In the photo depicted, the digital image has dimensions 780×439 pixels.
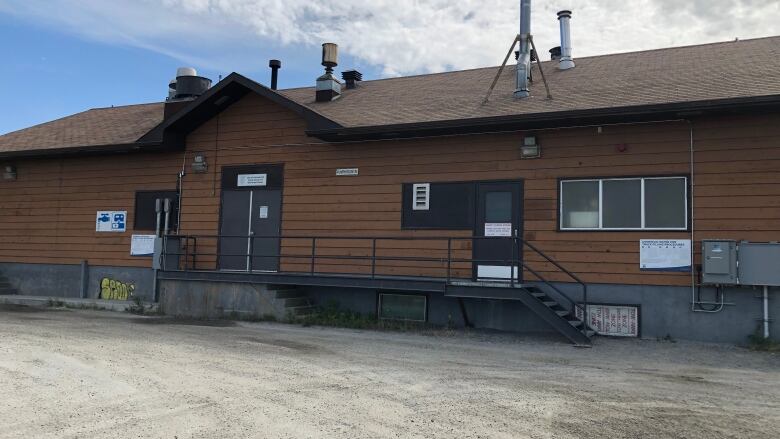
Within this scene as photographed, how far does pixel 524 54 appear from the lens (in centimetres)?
1302

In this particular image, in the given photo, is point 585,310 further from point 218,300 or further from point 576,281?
point 218,300

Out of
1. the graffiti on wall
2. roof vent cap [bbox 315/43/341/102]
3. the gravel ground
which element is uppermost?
roof vent cap [bbox 315/43/341/102]

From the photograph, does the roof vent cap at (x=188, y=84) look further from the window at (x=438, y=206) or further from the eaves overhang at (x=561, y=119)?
the window at (x=438, y=206)

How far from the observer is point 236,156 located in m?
14.4

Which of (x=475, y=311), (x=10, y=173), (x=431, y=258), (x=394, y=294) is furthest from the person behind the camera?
(x=10, y=173)

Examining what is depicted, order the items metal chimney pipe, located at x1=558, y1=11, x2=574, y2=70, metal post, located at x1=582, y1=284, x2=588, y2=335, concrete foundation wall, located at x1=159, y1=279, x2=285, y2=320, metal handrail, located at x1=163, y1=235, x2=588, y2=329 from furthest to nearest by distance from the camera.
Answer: metal chimney pipe, located at x1=558, y1=11, x2=574, y2=70, concrete foundation wall, located at x1=159, y1=279, x2=285, y2=320, metal handrail, located at x1=163, y1=235, x2=588, y2=329, metal post, located at x1=582, y1=284, x2=588, y2=335

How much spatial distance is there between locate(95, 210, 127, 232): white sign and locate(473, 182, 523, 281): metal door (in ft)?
30.8

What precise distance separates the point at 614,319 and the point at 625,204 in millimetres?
2124

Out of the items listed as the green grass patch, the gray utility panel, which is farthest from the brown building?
the green grass patch

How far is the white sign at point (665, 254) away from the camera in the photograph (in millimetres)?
10305

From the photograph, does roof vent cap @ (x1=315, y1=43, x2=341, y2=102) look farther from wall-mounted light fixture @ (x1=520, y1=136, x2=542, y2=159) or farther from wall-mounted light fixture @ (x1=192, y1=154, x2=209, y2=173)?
wall-mounted light fixture @ (x1=520, y1=136, x2=542, y2=159)

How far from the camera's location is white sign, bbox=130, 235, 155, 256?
48.9 feet

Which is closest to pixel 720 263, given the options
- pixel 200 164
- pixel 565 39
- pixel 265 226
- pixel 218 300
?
pixel 565 39

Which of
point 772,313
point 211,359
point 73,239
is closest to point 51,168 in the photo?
point 73,239
